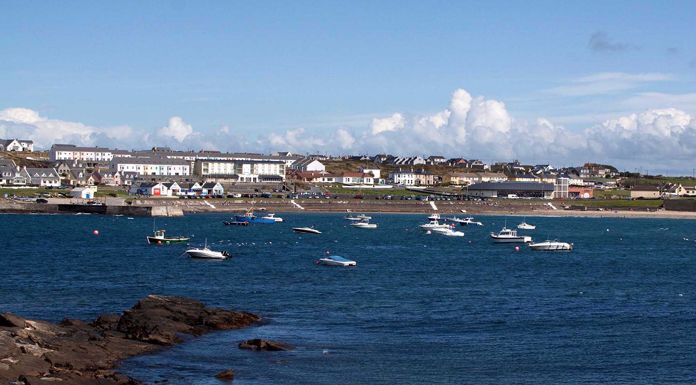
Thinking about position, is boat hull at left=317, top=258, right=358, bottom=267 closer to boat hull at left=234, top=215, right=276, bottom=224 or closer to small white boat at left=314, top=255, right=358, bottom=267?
small white boat at left=314, top=255, right=358, bottom=267

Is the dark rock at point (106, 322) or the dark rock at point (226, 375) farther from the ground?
the dark rock at point (106, 322)

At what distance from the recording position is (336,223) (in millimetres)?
138500

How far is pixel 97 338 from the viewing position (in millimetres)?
36656

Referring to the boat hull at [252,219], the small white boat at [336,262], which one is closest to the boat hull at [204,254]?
the small white boat at [336,262]

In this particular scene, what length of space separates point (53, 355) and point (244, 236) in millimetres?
73797

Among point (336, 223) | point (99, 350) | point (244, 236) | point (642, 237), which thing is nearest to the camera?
point (99, 350)

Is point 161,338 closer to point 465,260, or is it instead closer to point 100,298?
point 100,298

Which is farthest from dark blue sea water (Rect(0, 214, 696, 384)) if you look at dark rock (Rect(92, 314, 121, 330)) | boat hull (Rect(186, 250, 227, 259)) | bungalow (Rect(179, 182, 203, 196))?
bungalow (Rect(179, 182, 203, 196))

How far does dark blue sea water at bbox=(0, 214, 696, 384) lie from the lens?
35.8 metres

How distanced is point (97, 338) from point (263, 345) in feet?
19.6

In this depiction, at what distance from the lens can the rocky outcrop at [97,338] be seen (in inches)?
1206

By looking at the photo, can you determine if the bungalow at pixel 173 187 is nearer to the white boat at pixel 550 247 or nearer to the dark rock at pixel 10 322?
the white boat at pixel 550 247

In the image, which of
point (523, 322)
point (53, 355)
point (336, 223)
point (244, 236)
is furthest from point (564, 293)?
point (336, 223)

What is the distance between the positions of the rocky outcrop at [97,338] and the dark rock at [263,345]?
9.25ft
